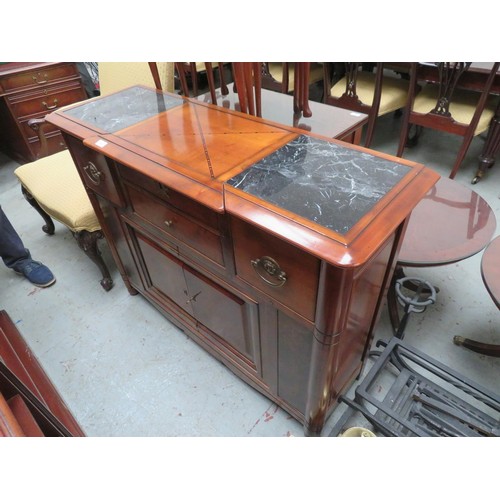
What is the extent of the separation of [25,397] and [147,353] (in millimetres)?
747

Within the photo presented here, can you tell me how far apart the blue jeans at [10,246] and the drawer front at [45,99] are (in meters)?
1.17

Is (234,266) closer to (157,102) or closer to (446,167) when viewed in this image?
(157,102)

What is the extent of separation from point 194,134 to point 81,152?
45 centimetres

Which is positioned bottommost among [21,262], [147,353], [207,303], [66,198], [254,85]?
[147,353]

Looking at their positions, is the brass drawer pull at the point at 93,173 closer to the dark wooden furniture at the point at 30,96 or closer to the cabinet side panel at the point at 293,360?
the cabinet side panel at the point at 293,360

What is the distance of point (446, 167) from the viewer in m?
2.42

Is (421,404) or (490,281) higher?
(490,281)

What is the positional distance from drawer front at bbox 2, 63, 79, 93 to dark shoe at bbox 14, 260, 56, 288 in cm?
133

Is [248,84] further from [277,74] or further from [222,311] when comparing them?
[277,74]

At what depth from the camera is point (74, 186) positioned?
5.29 ft

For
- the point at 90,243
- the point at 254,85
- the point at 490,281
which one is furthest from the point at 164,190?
the point at 490,281

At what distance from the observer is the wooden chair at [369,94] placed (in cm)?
231

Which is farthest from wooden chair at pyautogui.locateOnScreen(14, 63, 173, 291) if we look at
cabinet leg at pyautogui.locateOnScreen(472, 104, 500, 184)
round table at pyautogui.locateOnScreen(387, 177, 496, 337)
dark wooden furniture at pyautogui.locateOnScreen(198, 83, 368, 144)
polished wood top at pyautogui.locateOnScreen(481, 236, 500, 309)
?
cabinet leg at pyautogui.locateOnScreen(472, 104, 500, 184)

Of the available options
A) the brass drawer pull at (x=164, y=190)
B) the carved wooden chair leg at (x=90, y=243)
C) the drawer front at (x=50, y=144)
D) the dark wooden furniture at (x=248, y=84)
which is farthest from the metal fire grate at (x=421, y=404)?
the drawer front at (x=50, y=144)
